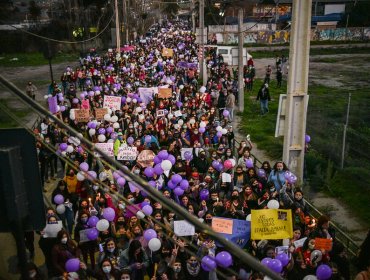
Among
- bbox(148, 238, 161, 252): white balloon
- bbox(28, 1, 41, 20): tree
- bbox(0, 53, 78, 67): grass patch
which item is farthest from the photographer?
bbox(0, 53, 78, 67): grass patch

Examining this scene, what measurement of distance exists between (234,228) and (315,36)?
171 feet

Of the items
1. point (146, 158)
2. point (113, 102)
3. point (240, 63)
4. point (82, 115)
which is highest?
point (240, 63)

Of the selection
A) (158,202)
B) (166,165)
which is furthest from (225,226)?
(158,202)

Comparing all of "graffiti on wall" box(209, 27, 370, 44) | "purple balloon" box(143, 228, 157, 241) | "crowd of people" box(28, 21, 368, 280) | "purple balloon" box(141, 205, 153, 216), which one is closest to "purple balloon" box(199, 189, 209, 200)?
"crowd of people" box(28, 21, 368, 280)

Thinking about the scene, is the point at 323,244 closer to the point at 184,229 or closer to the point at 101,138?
the point at 184,229

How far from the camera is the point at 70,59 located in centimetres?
4372

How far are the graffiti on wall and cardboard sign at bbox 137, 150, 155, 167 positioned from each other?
44.6 meters

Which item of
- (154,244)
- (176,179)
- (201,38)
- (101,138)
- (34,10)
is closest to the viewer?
(154,244)

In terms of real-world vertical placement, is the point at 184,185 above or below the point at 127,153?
below

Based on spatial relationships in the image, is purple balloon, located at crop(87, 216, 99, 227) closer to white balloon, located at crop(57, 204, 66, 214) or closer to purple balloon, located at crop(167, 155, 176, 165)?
white balloon, located at crop(57, 204, 66, 214)

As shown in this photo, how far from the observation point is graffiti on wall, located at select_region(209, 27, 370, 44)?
51938 mm

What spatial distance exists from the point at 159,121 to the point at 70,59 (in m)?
34.2

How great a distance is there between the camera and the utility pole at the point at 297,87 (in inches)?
333

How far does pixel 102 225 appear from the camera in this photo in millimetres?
6773
